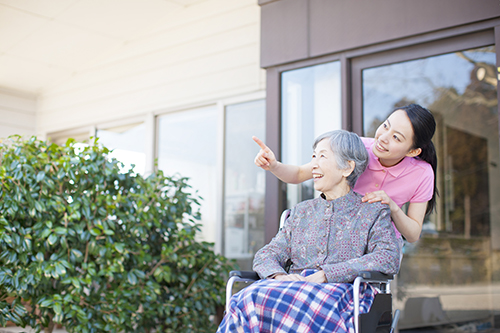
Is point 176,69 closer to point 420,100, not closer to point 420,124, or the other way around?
point 420,100

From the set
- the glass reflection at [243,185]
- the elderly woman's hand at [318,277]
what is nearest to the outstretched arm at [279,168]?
the elderly woman's hand at [318,277]

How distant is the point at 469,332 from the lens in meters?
4.15

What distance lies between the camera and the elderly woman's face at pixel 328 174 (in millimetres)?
1984

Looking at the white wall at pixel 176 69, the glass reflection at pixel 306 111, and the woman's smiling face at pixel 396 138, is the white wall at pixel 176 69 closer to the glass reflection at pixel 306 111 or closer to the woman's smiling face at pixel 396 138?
the glass reflection at pixel 306 111

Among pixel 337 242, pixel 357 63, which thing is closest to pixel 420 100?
pixel 357 63

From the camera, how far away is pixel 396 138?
1.94 meters

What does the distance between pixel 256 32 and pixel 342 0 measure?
1.11m

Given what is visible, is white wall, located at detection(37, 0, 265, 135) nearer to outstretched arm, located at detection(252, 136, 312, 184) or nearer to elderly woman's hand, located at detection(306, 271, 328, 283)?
outstretched arm, located at detection(252, 136, 312, 184)

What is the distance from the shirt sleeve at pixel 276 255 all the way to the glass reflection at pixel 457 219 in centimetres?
161

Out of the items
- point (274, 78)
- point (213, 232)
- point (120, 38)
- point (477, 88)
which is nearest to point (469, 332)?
point (477, 88)

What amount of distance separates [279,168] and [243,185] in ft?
6.13

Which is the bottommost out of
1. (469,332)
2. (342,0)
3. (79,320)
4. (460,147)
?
(469,332)

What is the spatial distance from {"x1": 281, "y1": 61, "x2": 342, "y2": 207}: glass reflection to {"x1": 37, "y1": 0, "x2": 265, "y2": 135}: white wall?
2.12 ft

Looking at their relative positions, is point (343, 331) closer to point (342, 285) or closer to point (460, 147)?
point (342, 285)
